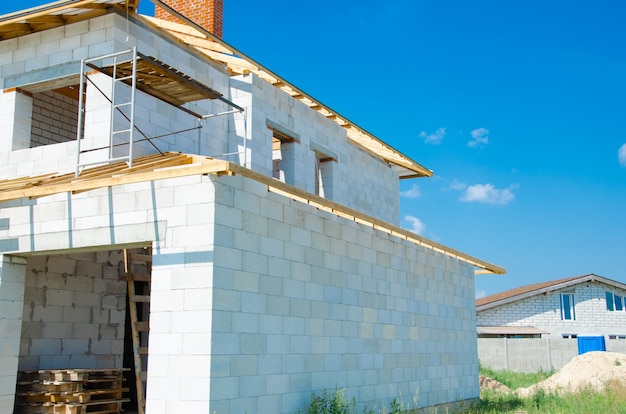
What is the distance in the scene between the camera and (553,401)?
A: 16.0 meters

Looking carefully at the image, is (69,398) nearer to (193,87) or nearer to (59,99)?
(193,87)

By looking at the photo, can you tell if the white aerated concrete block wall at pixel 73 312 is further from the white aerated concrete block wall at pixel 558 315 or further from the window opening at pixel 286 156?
the white aerated concrete block wall at pixel 558 315

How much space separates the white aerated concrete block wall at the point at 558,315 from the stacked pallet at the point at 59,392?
2388 cm

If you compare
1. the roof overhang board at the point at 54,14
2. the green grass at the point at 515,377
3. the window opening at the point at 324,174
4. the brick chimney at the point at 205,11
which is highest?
the brick chimney at the point at 205,11

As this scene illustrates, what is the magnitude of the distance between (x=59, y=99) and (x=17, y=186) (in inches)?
199

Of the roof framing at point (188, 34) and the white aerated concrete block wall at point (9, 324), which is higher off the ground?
the roof framing at point (188, 34)

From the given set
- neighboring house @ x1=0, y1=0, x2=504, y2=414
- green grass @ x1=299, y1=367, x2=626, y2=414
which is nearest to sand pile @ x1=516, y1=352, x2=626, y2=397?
green grass @ x1=299, y1=367, x2=626, y2=414

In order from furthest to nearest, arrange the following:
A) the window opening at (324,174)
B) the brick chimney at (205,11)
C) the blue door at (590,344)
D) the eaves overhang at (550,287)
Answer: the eaves overhang at (550,287)
the blue door at (590,344)
the brick chimney at (205,11)
the window opening at (324,174)

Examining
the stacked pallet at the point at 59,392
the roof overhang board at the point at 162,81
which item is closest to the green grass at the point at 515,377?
the roof overhang board at the point at 162,81

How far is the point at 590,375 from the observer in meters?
21.3

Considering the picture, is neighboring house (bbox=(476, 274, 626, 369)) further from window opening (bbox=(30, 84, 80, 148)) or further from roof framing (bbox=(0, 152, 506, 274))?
roof framing (bbox=(0, 152, 506, 274))

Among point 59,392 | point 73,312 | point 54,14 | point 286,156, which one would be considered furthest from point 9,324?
point 286,156

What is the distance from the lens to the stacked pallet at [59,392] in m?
10.3

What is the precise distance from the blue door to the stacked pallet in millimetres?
23146
